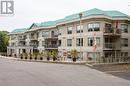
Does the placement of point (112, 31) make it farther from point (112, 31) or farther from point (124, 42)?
point (124, 42)

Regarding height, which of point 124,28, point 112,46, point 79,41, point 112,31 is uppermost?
point 124,28

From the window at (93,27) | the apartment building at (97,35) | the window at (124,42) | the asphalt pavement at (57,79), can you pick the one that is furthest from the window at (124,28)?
the asphalt pavement at (57,79)

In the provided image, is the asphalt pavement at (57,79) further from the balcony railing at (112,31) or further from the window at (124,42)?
the window at (124,42)

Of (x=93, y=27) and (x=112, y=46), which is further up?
(x=93, y=27)

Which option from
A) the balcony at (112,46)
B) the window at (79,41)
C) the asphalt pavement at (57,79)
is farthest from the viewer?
the window at (79,41)

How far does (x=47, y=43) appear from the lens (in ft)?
199

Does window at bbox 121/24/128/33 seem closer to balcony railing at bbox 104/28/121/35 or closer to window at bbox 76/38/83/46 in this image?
balcony railing at bbox 104/28/121/35

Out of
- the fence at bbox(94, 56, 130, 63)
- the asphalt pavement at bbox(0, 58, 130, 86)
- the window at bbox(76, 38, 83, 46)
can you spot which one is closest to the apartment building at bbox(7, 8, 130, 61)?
the window at bbox(76, 38, 83, 46)

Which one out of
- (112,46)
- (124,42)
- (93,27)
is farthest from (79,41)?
(124,42)

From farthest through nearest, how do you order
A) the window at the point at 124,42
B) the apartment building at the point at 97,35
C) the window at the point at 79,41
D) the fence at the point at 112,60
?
the window at the point at 79,41 → the window at the point at 124,42 → the apartment building at the point at 97,35 → the fence at the point at 112,60

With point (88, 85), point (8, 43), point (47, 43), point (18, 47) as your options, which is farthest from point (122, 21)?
point (8, 43)

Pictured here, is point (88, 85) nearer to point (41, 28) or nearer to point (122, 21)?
point (122, 21)

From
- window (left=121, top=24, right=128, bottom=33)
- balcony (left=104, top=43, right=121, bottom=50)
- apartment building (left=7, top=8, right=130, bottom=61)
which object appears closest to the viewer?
apartment building (left=7, top=8, right=130, bottom=61)

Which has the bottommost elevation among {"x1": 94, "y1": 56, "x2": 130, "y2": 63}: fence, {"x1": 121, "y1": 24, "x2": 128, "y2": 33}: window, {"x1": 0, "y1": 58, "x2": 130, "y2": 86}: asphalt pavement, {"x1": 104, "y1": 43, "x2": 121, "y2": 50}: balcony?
{"x1": 0, "y1": 58, "x2": 130, "y2": 86}: asphalt pavement
